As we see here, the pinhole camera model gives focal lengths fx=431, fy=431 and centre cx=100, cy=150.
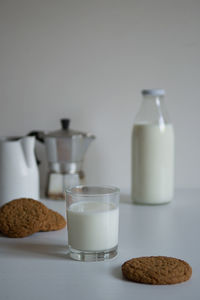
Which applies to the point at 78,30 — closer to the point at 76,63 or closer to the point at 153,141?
the point at 76,63

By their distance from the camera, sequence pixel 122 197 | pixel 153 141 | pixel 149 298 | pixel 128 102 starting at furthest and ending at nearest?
1. pixel 128 102
2. pixel 122 197
3. pixel 153 141
4. pixel 149 298

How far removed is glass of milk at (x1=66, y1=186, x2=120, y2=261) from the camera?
81 cm

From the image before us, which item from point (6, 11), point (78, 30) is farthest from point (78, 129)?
point (6, 11)

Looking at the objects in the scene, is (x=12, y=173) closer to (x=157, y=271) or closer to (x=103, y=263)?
(x=103, y=263)

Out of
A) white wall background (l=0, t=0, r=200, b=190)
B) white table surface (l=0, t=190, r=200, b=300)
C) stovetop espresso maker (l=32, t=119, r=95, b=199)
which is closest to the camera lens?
white table surface (l=0, t=190, r=200, b=300)

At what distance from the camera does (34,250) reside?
0.88 meters

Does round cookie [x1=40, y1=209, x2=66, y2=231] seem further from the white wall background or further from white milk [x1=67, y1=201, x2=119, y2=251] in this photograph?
the white wall background

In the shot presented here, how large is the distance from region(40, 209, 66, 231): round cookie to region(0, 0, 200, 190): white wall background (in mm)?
523

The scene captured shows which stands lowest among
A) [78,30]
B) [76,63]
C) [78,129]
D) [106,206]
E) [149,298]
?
[149,298]

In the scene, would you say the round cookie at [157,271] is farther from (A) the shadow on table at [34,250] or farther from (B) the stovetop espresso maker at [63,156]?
(B) the stovetop espresso maker at [63,156]

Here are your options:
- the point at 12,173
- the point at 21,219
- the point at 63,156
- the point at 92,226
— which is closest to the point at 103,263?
the point at 92,226

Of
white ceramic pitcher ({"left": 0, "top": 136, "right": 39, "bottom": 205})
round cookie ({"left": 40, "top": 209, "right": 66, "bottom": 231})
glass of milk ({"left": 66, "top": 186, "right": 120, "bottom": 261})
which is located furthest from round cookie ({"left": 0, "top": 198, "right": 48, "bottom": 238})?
white ceramic pitcher ({"left": 0, "top": 136, "right": 39, "bottom": 205})

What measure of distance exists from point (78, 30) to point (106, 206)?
840mm

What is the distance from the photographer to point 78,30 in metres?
1.48
